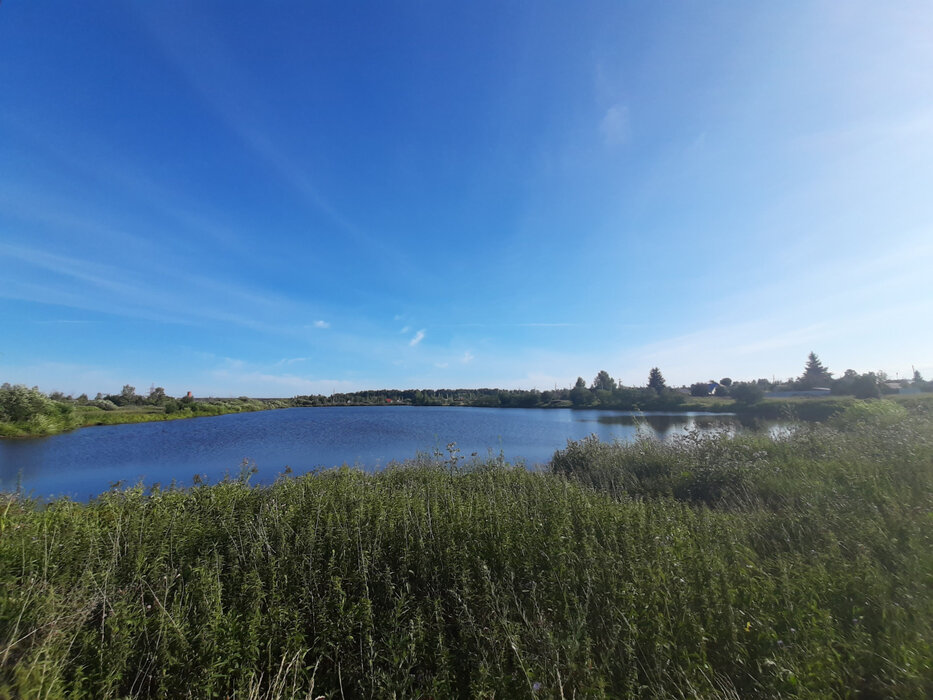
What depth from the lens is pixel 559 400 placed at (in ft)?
242

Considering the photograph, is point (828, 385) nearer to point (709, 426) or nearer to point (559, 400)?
point (559, 400)

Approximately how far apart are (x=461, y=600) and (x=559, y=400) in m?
73.5

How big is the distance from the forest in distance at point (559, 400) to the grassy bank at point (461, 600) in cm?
1667

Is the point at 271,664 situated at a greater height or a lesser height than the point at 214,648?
lesser

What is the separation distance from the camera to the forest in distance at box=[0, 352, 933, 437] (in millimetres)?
23417

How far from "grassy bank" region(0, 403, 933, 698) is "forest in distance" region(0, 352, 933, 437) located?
16669 mm

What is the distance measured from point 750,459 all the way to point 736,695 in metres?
8.72

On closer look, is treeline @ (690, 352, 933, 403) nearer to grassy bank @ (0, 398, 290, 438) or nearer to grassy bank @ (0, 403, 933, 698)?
grassy bank @ (0, 403, 933, 698)

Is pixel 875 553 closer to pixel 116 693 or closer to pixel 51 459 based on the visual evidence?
pixel 116 693

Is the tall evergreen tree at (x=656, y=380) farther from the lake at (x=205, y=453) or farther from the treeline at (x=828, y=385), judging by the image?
the lake at (x=205, y=453)

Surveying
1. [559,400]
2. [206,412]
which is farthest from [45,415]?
[559,400]

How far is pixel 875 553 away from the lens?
377 centimetres

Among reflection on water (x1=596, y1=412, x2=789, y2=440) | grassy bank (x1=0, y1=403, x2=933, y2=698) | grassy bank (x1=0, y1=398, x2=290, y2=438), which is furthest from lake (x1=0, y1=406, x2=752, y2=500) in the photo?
grassy bank (x1=0, y1=403, x2=933, y2=698)

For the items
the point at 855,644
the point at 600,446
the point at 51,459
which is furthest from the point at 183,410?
the point at 855,644
